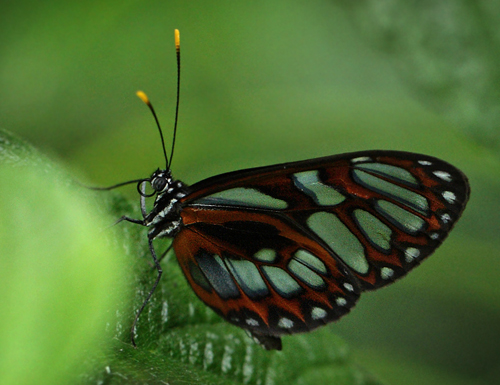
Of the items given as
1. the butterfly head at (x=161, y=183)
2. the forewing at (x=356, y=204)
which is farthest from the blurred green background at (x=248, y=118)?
the forewing at (x=356, y=204)

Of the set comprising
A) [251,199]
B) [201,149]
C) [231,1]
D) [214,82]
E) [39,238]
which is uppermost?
[231,1]

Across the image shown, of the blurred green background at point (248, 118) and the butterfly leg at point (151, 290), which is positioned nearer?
the butterfly leg at point (151, 290)

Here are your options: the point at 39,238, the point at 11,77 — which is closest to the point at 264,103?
the point at 11,77

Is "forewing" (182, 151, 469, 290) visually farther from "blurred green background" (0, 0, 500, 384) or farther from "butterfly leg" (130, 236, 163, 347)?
"blurred green background" (0, 0, 500, 384)

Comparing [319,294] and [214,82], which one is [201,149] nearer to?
[214,82]

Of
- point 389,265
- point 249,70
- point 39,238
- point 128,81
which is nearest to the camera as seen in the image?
point 39,238

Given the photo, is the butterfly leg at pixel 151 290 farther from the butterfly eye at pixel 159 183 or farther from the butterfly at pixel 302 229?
the butterfly eye at pixel 159 183
